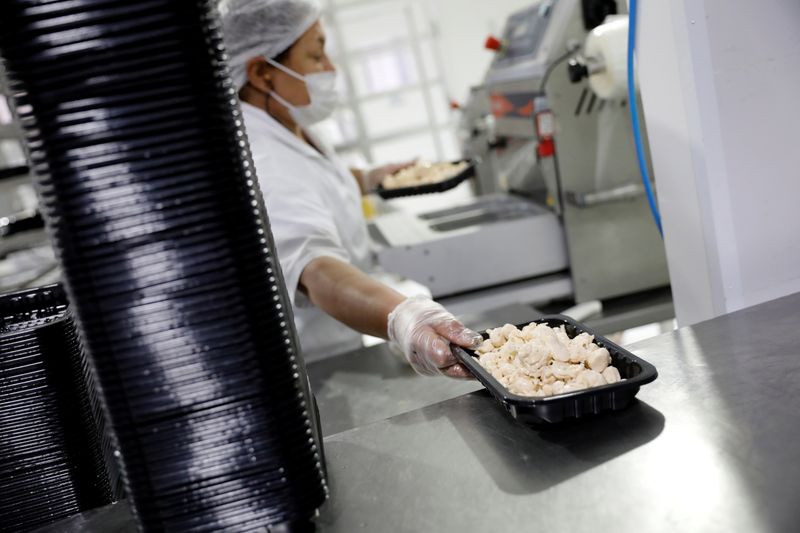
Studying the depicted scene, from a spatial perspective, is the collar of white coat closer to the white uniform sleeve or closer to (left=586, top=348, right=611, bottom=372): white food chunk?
the white uniform sleeve

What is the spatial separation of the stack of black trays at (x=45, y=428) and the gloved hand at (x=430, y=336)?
0.52 metres

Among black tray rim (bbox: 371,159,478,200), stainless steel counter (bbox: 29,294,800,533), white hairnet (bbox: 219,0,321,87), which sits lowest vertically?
stainless steel counter (bbox: 29,294,800,533)

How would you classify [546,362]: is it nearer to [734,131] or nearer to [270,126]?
[734,131]

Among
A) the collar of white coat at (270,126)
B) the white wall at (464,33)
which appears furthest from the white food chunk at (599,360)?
the white wall at (464,33)

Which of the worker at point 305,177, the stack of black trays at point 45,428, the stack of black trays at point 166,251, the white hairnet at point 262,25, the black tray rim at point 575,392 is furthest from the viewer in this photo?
the white hairnet at point 262,25

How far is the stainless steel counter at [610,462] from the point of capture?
23.8 inches

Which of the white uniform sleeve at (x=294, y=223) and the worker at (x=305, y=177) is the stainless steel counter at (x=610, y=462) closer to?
the worker at (x=305, y=177)

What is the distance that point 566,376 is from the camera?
2.72ft

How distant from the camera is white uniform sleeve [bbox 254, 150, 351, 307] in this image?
1.59 metres

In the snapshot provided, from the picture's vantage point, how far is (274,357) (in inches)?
24.3

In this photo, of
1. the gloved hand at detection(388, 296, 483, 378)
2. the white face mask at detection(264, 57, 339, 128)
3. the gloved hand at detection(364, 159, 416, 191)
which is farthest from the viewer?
the gloved hand at detection(364, 159, 416, 191)

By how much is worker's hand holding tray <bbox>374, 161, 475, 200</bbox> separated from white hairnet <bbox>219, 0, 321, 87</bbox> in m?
0.70

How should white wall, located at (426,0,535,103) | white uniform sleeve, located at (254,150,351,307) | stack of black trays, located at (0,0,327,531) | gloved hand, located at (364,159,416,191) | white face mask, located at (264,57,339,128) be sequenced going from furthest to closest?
1. white wall, located at (426,0,535,103)
2. gloved hand, located at (364,159,416,191)
3. white face mask, located at (264,57,339,128)
4. white uniform sleeve, located at (254,150,351,307)
5. stack of black trays, located at (0,0,327,531)

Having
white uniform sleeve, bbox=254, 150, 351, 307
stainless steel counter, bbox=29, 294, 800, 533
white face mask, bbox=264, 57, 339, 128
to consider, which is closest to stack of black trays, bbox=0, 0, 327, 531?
stainless steel counter, bbox=29, 294, 800, 533
